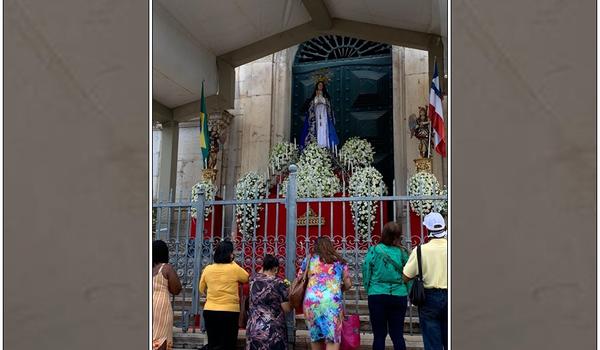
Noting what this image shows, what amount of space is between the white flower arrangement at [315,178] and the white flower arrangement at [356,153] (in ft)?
1.46

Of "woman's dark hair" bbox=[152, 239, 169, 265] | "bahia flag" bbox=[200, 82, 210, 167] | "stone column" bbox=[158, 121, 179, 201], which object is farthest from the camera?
"stone column" bbox=[158, 121, 179, 201]

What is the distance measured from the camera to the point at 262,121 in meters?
9.80

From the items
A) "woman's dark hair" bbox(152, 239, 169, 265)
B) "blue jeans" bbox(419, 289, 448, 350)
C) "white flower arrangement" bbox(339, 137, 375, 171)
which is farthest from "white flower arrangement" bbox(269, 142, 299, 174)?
"blue jeans" bbox(419, 289, 448, 350)

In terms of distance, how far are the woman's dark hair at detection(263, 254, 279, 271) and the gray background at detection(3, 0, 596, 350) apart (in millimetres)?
2375

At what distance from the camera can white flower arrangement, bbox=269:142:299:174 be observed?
28.6ft

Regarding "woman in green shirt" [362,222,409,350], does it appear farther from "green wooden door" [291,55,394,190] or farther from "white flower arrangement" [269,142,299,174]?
"green wooden door" [291,55,394,190]
